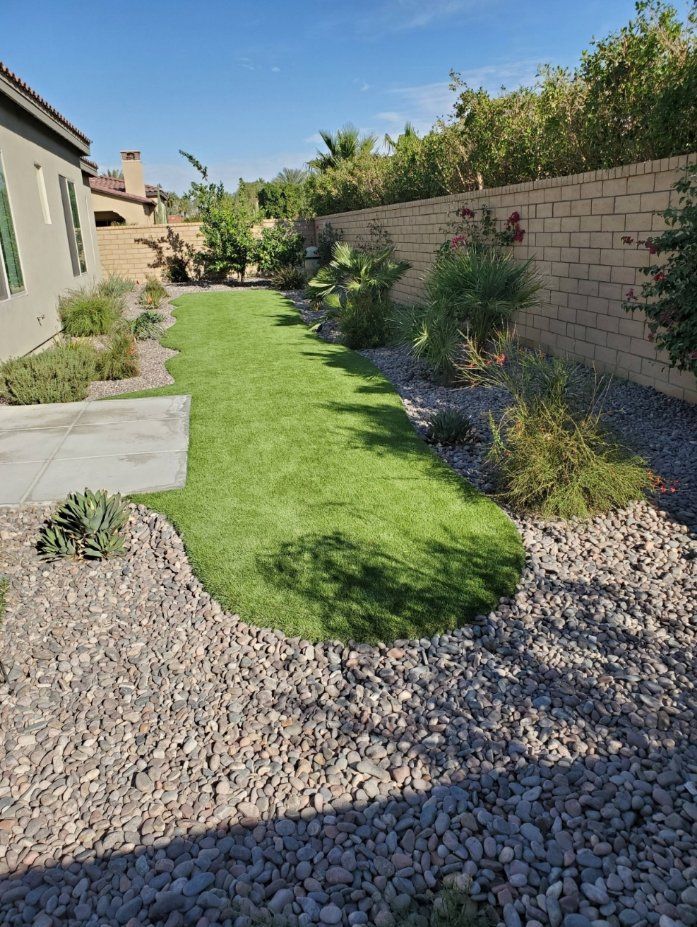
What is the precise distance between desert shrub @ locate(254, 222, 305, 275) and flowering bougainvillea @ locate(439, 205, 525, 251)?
11.5 meters

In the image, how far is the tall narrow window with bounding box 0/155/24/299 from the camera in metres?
9.34

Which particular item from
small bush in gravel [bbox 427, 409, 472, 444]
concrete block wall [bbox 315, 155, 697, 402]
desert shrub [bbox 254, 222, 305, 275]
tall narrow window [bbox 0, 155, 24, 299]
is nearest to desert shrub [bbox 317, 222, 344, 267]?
desert shrub [bbox 254, 222, 305, 275]

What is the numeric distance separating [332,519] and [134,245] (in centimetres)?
2007

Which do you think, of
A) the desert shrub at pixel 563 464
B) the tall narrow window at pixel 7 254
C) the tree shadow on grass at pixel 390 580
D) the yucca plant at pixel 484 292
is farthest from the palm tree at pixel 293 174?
the tree shadow on grass at pixel 390 580

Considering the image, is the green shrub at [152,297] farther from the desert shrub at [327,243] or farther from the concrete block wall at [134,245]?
the desert shrub at [327,243]

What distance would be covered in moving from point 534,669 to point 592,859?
1.11m

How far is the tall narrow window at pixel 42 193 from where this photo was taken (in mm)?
12352

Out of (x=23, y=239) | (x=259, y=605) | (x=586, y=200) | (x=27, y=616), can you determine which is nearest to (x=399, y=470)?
(x=259, y=605)

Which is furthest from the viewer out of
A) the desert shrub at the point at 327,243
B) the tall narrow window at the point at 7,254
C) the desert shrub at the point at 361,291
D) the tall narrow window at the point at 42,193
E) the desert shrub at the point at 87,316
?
the desert shrub at the point at 327,243

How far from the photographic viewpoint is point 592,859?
2.21 metres

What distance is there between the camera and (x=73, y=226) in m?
15.3

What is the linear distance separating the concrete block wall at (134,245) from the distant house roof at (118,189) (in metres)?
7.26

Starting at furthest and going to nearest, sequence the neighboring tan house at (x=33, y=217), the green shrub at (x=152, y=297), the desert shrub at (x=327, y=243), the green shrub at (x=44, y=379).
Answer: the desert shrub at (x=327, y=243), the green shrub at (x=152, y=297), the neighboring tan house at (x=33, y=217), the green shrub at (x=44, y=379)

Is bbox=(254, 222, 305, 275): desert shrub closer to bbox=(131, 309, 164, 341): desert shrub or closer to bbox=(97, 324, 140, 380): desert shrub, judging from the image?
bbox=(131, 309, 164, 341): desert shrub
